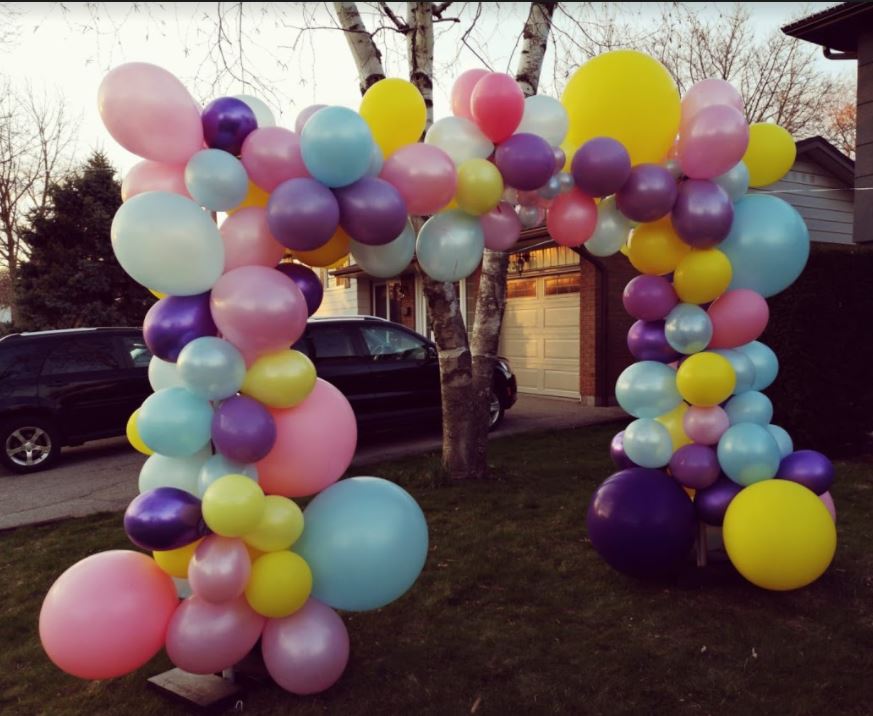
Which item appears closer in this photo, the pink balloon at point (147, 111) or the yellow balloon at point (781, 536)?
the pink balloon at point (147, 111)

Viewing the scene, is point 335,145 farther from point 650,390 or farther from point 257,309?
point 650,390

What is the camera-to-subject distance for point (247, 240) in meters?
2.72

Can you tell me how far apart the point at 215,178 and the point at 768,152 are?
2.84 metres

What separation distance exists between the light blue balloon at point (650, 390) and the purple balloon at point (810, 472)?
69 centimetres

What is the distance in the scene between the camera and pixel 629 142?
333cm

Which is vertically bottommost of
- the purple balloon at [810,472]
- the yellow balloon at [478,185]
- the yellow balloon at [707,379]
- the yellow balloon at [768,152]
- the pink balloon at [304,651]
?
the pink balloon at [304,651]

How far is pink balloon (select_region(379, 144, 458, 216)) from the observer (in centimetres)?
279

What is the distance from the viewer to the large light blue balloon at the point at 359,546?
274 cm

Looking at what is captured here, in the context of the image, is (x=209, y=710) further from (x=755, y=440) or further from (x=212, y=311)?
(x=755, y=440)

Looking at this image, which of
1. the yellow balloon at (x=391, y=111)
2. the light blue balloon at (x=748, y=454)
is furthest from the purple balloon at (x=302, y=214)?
the light blue balloon at (x=748, y=454)

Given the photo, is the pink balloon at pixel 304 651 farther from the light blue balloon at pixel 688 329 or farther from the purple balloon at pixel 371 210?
the light blue balloon at pixel 688 329

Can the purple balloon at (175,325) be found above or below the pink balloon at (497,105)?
below

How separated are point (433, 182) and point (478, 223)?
0.40m

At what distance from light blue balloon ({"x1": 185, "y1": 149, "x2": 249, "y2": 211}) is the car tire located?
649 centimetres
